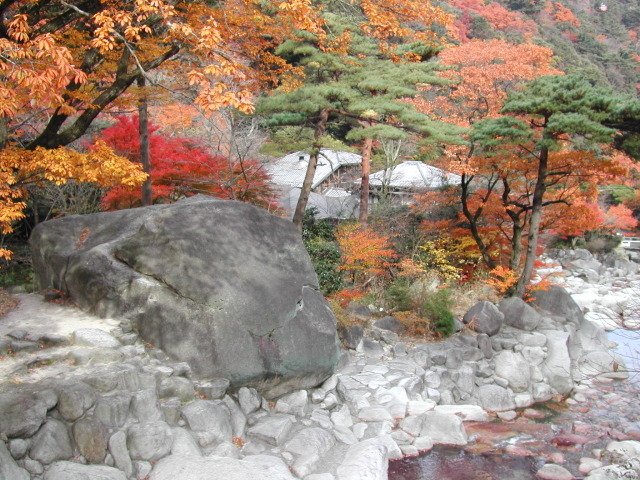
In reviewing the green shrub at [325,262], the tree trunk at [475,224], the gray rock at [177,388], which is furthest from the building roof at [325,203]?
the gray rock at [177,388]

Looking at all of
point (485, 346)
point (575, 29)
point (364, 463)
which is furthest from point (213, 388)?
point (575, 29)

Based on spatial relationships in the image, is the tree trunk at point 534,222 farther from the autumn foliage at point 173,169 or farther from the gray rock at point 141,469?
the gray rock at point 141,469

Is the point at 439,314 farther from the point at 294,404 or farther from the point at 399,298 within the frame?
the point at 294,404

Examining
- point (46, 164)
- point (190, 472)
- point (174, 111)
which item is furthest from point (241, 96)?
point (174, 111)

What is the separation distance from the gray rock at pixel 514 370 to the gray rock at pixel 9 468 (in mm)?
8620

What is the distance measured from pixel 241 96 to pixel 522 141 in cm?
744

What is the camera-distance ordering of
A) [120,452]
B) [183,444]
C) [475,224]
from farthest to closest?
[475,224], [183,444], [120,452]

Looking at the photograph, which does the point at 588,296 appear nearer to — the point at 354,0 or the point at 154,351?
the point at 354,0

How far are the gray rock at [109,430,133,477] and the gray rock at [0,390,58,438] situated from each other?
69cm

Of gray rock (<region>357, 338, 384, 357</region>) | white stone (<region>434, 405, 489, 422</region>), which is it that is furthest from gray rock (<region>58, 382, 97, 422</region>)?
white stone (<region>434, 405, 489, 422</region>)

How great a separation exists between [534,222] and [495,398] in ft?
15.9

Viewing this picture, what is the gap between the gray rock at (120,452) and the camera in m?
4.98

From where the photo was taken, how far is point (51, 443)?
4.69 m

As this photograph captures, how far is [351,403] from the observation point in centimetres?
786
